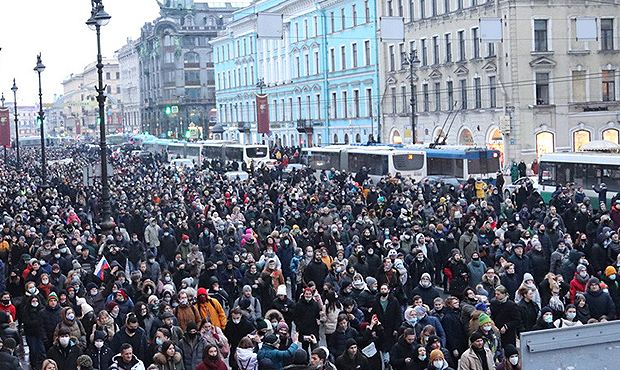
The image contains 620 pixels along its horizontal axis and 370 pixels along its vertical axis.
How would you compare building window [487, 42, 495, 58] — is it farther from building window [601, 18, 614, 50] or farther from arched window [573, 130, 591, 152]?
arched window [573, 130, 591, 152]

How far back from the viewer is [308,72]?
242ft

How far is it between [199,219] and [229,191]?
9.14 meters

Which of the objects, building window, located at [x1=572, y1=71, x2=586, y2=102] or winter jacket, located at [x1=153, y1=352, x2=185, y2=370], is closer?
winter jacket, located at [x1=153, y1=352, x2=185, y2=370]

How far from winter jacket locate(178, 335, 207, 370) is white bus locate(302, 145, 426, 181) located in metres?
29.4

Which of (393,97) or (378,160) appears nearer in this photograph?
(378,160)

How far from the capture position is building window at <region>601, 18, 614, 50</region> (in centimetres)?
4938

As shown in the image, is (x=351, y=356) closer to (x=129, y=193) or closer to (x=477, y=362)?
(x=477, y=362)

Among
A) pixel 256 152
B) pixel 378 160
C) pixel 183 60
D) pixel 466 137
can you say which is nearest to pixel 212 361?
pixel 378 160

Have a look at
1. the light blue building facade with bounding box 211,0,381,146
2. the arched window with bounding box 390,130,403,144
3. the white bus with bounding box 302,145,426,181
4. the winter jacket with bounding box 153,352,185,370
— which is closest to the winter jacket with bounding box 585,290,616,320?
the winter jacket with bounding box 153,352,185,370

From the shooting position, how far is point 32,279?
51.0 feet

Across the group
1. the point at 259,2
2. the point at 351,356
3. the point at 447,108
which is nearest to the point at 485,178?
the point at 447,108

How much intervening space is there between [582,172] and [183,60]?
99206 mm

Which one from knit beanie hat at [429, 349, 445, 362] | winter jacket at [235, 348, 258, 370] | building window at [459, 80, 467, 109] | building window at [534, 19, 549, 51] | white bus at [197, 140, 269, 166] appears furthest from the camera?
white bus at [197, 140, 269, 166]

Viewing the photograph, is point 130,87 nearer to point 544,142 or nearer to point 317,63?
point 317,63
